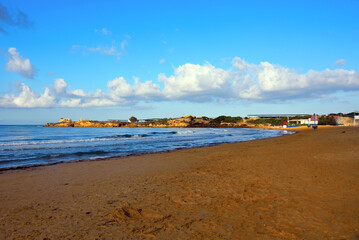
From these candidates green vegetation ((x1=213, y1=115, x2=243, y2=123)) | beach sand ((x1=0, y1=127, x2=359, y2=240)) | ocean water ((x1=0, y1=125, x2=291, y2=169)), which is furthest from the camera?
green vegetation ((x1=213, y1=115, x2=243, y2=123))

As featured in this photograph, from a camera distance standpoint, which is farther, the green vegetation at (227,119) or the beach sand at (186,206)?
the green vegetation at (227,119)

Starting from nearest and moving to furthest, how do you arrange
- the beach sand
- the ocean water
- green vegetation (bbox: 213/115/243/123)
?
the beach sand, the ocean water, green vegetation (bbox: 213/115/243/123)

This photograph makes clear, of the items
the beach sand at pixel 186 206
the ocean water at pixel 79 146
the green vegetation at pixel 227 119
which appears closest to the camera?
the beach sand at pixel 186 206

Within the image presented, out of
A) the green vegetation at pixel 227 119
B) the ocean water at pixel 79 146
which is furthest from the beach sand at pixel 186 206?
the green vegetation at pixel 227 119

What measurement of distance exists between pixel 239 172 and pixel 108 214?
5.99 m

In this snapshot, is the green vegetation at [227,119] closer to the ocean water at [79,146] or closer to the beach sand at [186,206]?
the ocean water at [79,146]

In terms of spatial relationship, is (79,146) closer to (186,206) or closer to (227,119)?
(186,206)

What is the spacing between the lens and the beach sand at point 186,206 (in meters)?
3.94

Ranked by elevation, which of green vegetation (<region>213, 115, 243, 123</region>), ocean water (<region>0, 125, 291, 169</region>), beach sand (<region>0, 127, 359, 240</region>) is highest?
green vegetation (<region>213, 115, 243, 123</region>)

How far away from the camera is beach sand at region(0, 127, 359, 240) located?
155 inches

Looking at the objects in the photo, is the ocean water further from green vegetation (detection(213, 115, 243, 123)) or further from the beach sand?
green vegetation (detection(213, 115, 243, 123))

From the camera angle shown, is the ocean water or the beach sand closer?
the beach sand

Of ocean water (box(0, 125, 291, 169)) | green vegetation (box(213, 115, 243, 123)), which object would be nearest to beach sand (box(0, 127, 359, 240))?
ocean water (box(0, 125, 291, 169))

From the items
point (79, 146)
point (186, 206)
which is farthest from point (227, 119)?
point (186, 206)
